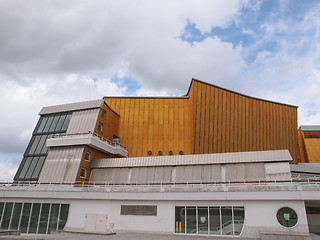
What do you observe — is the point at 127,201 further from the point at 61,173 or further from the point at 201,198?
the point at 61,173

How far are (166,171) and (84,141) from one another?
11.4m

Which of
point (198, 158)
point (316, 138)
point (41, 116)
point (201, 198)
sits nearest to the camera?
point (201, 198)

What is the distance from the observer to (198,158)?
32.1 m

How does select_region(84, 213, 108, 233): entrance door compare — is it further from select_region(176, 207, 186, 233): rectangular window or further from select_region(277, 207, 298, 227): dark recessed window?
select_region(277, 207, 298, 227): dark recessed window

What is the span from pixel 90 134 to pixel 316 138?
47.6 metres

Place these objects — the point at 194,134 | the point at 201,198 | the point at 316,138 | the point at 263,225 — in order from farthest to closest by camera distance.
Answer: the point at 316,138
the point at 194,134
the point at 201,198
the point at 263,225

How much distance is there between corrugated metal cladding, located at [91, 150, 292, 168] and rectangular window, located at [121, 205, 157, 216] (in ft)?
30.5

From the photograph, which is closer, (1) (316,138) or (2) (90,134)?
(2) (90,134)

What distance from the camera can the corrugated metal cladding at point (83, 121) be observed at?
120ft

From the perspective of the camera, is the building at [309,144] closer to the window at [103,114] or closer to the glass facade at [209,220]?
the glass facade at [209,220]

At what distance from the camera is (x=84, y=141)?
111 feet

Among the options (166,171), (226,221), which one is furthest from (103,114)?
(226,221)

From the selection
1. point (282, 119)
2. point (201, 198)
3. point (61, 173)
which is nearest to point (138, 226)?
point (201, 198)

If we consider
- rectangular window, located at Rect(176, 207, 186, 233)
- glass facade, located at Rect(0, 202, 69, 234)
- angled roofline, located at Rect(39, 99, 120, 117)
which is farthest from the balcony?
rectangular window, located at Rect(176, 207, 186, 233)
